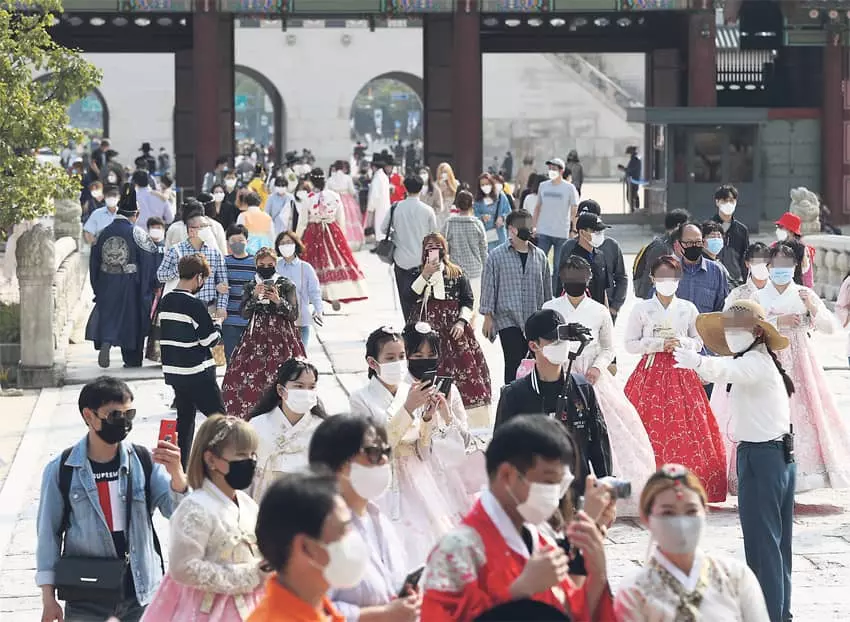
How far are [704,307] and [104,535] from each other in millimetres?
6371

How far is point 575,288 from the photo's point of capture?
10117mm

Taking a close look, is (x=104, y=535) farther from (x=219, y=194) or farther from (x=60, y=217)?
(x=60, y=217)

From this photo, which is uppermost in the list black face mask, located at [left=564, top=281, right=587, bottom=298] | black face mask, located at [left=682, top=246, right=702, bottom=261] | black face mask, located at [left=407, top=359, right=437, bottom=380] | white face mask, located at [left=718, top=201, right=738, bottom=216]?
white face mask, located at [left=718, top=201, right=738, bottom=216]

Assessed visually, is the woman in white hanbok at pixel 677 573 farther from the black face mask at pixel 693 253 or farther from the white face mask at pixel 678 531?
the black face mask at pixel 693 253

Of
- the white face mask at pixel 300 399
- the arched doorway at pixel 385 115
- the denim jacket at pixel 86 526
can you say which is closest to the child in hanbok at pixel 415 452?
the white face mask at pixel 300 399

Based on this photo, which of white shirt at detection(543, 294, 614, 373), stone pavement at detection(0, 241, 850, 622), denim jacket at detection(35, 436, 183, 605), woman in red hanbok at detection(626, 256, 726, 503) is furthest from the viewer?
woman in red hanbok at detection(626, 256, 726, 503)

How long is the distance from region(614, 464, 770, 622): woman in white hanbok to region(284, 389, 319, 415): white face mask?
2.67 m

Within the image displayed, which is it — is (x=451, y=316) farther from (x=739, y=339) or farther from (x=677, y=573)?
(x=677, y=573)

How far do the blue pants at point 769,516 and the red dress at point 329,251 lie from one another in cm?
1250

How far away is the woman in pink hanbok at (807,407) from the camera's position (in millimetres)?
10867

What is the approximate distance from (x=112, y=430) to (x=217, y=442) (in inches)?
28.9

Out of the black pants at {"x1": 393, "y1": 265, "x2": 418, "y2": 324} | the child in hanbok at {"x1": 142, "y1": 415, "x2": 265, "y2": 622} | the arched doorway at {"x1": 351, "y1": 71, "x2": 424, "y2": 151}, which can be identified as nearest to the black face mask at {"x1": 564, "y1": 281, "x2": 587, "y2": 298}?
the child in hanbok at {"x1": 142, "y1": 415, "x2": 265, "y2": 622}

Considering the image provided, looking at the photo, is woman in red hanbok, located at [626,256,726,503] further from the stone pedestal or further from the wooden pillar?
the wooden pillar

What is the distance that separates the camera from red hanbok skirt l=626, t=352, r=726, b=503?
10.6 m
